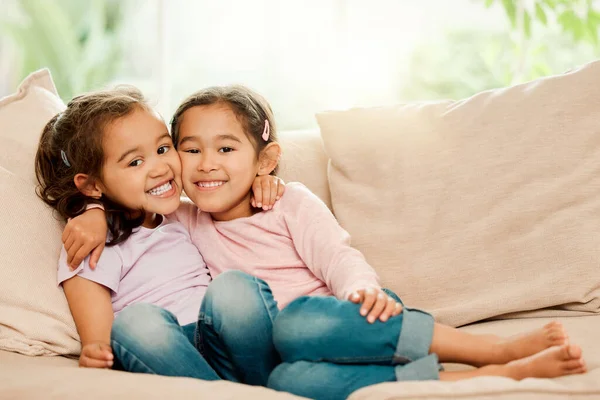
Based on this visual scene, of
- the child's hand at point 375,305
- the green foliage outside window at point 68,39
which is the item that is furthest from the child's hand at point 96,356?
the green foliage outside window at point 68,39

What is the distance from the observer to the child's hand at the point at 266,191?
5.50ft

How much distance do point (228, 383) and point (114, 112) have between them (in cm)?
70

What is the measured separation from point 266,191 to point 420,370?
0.59m

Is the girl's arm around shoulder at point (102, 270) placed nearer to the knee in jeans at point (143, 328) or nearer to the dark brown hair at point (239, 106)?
the knee in jeans at point (143, 328)

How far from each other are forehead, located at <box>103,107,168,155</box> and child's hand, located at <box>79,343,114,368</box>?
0.42 metres

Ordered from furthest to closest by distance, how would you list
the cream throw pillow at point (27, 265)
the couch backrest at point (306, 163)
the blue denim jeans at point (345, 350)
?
1. the couch backrest at point (306, 163)
2. the cream throw pillow at point (27, 265)
3. the blue denim jeans at point (345, 350)

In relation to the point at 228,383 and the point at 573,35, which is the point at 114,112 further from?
the point at 573,35

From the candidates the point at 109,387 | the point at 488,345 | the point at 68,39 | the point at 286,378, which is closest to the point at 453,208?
the point at 488,345

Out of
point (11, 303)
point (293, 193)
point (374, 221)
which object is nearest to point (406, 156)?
point (374, 221)

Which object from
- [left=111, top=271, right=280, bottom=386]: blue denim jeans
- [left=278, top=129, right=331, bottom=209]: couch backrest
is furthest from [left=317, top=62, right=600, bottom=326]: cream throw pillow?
[left=111, top=271, right=280, bottom=386]: blue denim jeans

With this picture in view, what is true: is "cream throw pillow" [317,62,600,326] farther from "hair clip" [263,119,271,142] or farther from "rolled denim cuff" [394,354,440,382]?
"rolled denim cuff" [394,354,440,382]

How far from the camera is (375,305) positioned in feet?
4.31

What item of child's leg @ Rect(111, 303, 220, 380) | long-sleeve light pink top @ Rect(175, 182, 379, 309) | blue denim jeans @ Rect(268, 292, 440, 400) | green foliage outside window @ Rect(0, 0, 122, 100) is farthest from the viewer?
green foliage outside window @ Rect(0, 0, 122, 100)

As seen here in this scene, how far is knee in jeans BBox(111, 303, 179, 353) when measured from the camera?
1.37m
